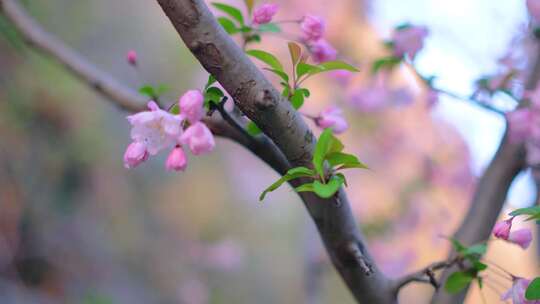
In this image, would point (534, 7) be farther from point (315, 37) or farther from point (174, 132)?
point (174, 132)

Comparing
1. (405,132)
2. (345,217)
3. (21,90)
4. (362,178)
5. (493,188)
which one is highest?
(345,217)

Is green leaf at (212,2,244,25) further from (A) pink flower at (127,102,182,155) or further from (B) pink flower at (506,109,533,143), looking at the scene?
(B) pink flower at (506,109,533,143)

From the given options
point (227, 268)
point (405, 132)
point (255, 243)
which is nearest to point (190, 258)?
point (227, 268)

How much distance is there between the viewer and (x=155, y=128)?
0.51m

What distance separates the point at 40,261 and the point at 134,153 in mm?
1858

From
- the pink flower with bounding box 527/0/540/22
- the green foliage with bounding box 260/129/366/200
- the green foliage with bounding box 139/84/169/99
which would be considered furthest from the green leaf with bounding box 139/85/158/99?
the pink flower with bounding box 527/0/540/22

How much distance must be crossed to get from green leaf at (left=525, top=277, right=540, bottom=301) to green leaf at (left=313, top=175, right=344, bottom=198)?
208 mm

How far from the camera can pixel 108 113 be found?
2.58 m

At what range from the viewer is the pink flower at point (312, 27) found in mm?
657

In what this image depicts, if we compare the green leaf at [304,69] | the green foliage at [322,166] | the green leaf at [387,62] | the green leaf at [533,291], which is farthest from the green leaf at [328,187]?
the green leaf at [387,62]

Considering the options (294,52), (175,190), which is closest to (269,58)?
(294,52)

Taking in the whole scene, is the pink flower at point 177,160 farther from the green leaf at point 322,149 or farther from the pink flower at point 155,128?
the green leaf at point 322,149

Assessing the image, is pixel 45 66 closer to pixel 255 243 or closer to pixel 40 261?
pixel 40 261

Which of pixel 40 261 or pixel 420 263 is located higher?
pixel 40 261
